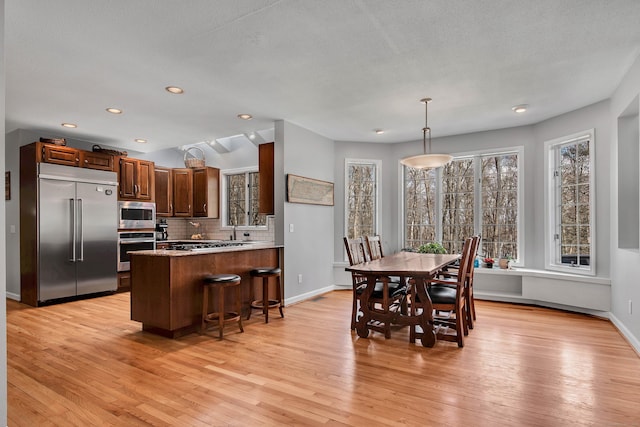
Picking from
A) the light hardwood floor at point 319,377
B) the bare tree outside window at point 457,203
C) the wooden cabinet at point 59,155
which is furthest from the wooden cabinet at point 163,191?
the bare tree outside window at point 457,203

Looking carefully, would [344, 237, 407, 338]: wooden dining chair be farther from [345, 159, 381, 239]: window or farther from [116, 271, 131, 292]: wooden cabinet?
[116, 271, 131, 292]: wooden cabinet

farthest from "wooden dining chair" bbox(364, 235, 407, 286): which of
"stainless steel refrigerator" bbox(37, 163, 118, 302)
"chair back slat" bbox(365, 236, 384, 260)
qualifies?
"stainless steel refrigerator" bbox(37, 163, 118, 302)

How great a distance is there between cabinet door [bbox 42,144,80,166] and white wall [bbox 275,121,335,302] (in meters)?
3.09

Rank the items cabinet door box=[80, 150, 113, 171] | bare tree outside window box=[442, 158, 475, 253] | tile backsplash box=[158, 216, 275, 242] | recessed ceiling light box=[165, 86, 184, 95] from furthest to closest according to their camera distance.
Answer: tile backsplash box=[158, 216, 275, 242] → bare tree outside window box=[442, 158, 475, 253] → cabinet door box=[80, 150, 113, 171] → recessed ceiling light box=[165, 86, 184, 95]

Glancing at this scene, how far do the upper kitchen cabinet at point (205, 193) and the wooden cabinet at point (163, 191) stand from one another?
1.44ft

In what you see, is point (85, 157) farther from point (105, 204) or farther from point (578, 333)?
point (578, 333)

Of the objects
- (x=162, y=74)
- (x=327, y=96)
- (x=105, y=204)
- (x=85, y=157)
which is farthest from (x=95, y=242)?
(x=327, y=96)

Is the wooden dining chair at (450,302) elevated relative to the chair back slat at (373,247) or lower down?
lower down

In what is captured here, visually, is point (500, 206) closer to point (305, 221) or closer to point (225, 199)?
point (305, 221)

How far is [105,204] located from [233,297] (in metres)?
3.00

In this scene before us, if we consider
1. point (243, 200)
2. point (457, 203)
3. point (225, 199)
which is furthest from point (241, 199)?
point (457, 203)

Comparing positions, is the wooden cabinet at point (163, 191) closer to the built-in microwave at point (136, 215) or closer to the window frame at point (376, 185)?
the built-in microwave at point (136, 215)

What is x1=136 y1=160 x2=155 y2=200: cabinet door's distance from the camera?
638 cm

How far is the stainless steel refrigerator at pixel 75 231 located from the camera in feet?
16.6
